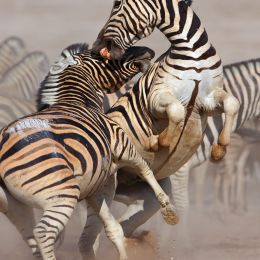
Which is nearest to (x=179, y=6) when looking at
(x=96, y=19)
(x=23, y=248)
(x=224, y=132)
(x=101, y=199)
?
(x=224, y=132)

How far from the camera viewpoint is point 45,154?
561 centimetres

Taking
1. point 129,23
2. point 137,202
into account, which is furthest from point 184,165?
point 129,23

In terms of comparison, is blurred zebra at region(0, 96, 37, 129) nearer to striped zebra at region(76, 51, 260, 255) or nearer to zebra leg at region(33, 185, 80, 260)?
striped zebra at region(76, 51, 260, 255)

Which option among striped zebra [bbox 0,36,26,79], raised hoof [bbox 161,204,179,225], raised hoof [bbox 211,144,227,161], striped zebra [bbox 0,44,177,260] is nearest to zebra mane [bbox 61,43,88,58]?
striped zebra [bbox 0,44,177,260]

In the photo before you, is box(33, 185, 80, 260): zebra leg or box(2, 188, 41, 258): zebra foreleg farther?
box(2, 188, 41, 258): zebra foreleg

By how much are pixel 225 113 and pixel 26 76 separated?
4.22m

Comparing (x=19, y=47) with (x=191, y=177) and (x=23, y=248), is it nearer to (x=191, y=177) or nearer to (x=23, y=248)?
(x=191, y=177)

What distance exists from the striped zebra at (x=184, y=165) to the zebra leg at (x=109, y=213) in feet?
1.03

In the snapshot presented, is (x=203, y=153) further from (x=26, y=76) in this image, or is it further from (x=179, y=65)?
(x=26, y=76)

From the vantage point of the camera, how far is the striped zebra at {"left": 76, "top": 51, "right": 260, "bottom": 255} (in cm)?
703

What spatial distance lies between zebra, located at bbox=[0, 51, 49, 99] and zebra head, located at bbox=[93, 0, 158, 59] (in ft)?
10.7

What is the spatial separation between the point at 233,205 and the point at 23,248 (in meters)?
2.71

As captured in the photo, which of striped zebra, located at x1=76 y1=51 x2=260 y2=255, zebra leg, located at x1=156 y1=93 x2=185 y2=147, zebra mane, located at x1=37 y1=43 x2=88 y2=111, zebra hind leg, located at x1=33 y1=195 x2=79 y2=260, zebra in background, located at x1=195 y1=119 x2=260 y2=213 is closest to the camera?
zebra hind leg, located at x1=33 y1=195 x2=79 y2=260

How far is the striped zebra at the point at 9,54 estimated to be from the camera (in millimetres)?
11102
